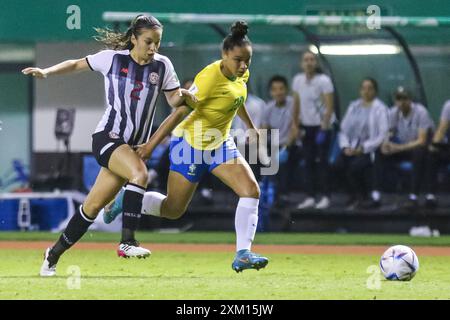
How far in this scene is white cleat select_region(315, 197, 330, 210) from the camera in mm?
16078

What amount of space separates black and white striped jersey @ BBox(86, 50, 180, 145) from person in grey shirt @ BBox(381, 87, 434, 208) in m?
7.16

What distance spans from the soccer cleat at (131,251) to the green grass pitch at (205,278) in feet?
0.76

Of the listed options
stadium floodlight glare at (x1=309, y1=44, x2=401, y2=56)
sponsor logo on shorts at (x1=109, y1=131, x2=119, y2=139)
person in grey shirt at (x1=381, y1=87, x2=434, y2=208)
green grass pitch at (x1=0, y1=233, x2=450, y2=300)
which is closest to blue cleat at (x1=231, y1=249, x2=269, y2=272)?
green grass pitch at (x1=0, y1=233, x2=450, y2=300)

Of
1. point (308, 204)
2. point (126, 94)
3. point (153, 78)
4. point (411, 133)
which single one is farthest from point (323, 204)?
point (126, 94)

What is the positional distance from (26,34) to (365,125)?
5438 millimetres

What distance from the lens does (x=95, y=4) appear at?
1681cm

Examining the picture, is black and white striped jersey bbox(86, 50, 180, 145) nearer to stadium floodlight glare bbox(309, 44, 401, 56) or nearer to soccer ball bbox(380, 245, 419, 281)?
soccer ball bbox(380, 245, 419, 281)

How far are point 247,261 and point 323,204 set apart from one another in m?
7.11

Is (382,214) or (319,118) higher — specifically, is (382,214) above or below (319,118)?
below

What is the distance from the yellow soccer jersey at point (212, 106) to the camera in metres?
9.47

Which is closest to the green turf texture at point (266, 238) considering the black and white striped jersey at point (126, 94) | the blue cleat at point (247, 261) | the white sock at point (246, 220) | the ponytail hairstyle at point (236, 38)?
the white sock at point (246, 220)

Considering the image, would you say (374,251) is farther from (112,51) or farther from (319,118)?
(112,51)

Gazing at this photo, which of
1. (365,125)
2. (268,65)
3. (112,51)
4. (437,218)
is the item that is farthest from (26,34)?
(112,51)

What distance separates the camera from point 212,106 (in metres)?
9.55
